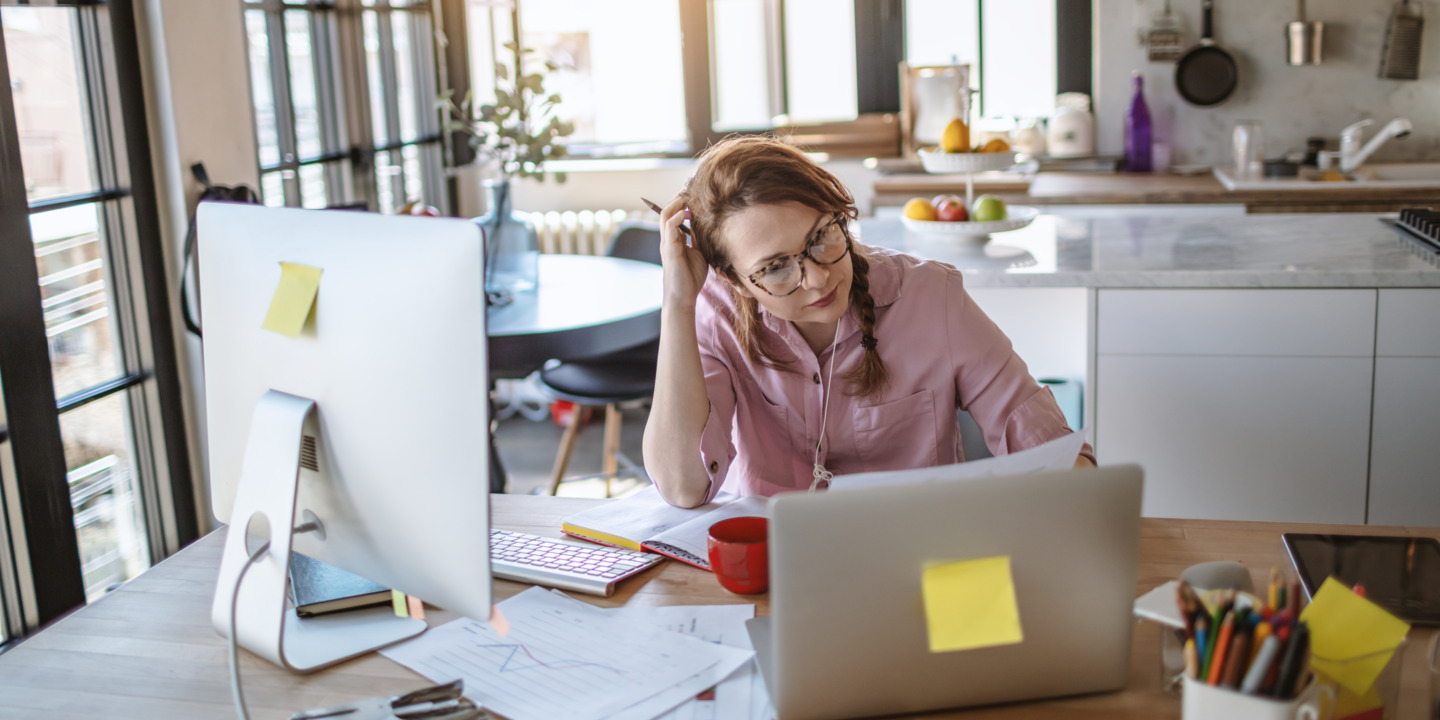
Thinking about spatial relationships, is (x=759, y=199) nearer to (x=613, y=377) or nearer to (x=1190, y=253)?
(x=1190, y=253)

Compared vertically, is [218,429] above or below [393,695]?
above

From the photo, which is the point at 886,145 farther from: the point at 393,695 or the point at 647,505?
the point at 393,695

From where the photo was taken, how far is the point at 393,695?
102 centimetres

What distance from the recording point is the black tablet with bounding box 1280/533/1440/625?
1.07m

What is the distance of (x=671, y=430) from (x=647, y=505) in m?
0.10

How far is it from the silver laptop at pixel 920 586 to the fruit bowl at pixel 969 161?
5.70 ft

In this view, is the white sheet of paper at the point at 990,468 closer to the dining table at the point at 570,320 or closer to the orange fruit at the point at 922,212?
the dining table at the point at 570,320

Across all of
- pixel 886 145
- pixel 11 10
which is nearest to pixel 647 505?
pixel 11 10

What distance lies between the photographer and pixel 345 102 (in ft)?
11.0

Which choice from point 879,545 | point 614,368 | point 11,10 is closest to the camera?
point 879,545

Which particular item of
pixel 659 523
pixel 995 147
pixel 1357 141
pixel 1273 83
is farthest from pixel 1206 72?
pixel 659 523

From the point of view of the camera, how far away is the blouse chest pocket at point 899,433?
1.53 m

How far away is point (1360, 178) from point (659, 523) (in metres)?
3.10

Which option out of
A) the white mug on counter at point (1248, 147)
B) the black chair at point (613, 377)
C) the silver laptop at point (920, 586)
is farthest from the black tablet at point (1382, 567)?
the white mug on counter at point (1248, 147)
